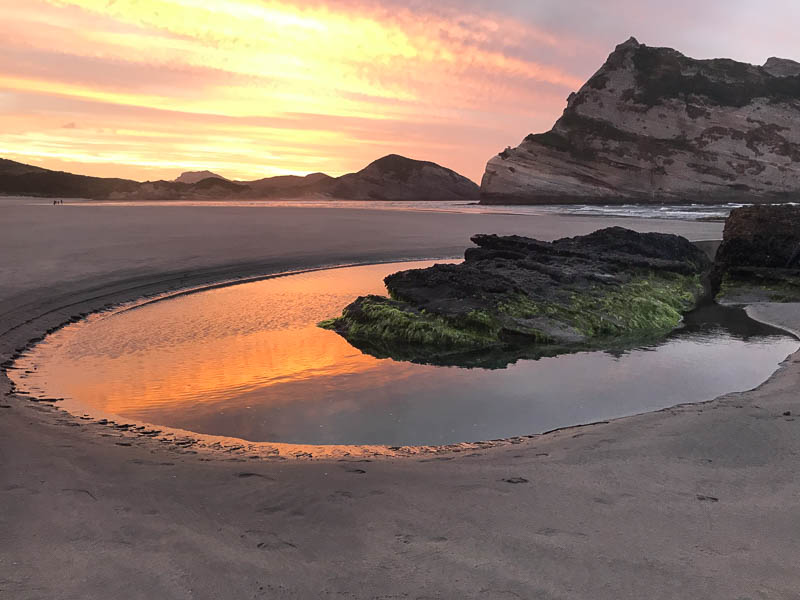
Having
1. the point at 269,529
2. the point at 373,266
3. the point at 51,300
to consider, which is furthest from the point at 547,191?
the point at 269,529

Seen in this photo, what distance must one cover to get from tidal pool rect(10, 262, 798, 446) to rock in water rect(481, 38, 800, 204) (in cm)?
8868

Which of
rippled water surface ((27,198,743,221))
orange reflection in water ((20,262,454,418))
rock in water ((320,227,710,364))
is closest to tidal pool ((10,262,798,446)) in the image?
orange reflection in water ((20,262,454,418))

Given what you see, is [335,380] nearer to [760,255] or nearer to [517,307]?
[517,307]

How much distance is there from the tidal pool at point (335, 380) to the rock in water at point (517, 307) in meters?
0.60

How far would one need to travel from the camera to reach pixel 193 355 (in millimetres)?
7977

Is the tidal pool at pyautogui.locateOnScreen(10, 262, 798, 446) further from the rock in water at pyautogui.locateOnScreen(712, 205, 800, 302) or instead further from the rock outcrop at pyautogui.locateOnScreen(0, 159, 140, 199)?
the rock outcrop at pyautogui.locateOnScreen(0, 159, 140, 199)

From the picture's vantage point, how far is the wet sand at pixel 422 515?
8.54ft

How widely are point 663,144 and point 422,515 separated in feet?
360

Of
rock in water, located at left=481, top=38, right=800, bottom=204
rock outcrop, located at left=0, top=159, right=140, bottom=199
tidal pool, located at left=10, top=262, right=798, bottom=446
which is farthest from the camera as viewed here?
rock outcrop, located at left=0, top=159, right=140, bottom=199

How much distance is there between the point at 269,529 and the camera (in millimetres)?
3125

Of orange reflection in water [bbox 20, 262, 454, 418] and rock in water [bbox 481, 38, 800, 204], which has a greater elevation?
rock in water [bbox 481, 38, 800, 204]

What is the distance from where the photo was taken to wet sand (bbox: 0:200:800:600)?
260 centimetres

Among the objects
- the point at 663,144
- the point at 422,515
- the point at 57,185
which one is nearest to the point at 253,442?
the point at 422,515

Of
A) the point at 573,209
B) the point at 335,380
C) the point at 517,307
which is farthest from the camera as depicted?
the point at 573,209
